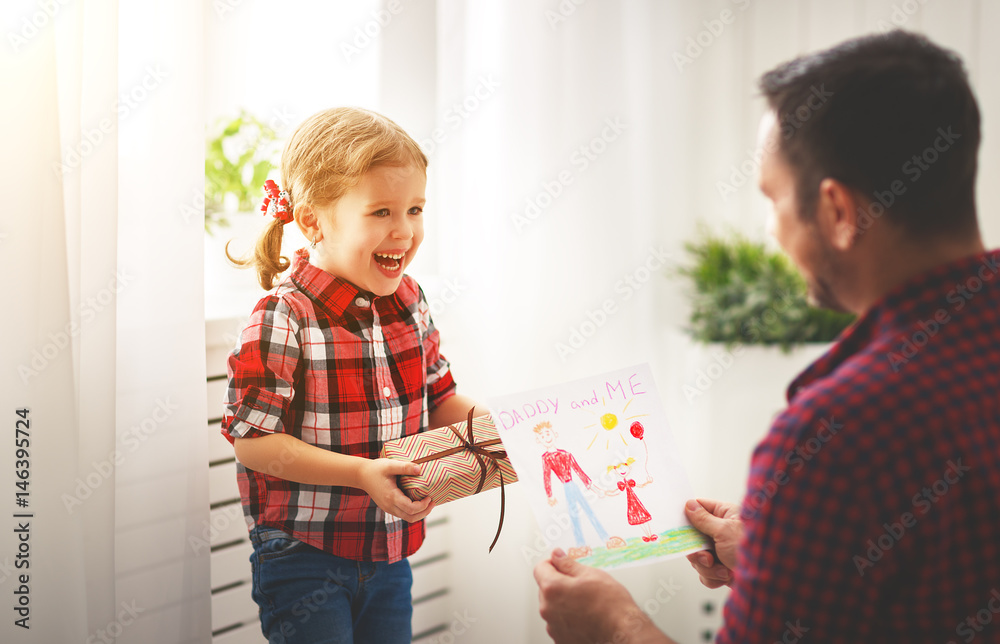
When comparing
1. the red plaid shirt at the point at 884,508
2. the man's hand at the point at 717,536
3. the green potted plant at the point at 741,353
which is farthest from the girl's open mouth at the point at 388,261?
the green potted plant at the point at 741,353

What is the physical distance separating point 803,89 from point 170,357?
988mm

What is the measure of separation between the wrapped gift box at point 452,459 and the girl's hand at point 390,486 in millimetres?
11

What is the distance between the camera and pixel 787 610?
0.60 meters

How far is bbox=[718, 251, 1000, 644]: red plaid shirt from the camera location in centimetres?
59

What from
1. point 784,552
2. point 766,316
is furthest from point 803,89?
point 766,316

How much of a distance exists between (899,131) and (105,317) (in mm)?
1047

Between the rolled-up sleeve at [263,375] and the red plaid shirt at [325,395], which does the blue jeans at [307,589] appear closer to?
the red plaid shirt at [325,395]

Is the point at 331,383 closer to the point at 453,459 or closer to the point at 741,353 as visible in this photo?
the point at 453,459

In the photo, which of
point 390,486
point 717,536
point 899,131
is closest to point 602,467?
point 717,536

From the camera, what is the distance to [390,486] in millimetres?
1005

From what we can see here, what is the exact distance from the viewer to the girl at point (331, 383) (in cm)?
103

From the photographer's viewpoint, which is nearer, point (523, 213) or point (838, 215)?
point (838, 215)

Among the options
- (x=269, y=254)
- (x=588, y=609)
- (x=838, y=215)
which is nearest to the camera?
(x=838, y=215)

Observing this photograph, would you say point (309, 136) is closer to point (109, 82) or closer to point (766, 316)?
point (109, 82)
